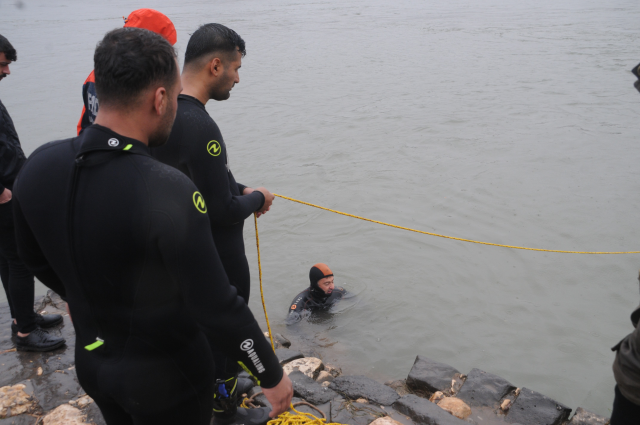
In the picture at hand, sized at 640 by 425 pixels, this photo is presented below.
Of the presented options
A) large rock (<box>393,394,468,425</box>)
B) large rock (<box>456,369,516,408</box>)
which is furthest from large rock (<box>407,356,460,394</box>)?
large rock (<box>393,394,468,425</box>)

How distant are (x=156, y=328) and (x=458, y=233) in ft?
21.0

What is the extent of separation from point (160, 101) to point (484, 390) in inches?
136

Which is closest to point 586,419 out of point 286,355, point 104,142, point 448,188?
point 286,355

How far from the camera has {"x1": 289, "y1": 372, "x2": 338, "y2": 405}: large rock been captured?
136 inches

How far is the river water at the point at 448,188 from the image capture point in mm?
5449

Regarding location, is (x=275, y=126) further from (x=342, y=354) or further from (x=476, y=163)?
(x=342, y=354)

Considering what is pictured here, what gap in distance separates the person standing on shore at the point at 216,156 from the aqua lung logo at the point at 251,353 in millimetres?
835

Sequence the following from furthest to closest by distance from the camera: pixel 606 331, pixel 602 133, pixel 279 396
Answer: pixel 602 133 → pixel 606 331 → pixel 279 396

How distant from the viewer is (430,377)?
4.12 m

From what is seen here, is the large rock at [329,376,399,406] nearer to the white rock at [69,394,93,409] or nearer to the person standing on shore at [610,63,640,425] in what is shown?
the white rock at [69,394,93,409]

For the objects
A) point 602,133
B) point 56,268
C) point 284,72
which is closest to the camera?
point 56,268

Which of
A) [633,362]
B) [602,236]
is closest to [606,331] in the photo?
[602,236]

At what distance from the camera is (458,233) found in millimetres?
7363

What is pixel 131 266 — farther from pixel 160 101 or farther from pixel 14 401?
pixel 14 401
